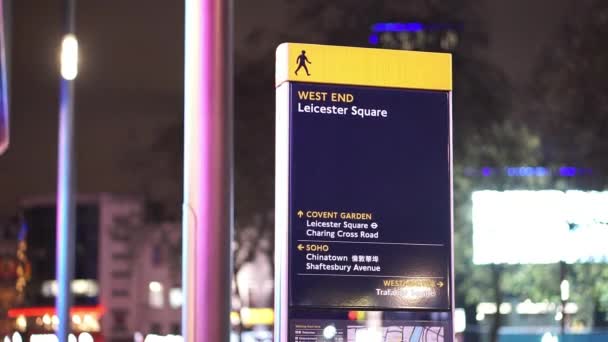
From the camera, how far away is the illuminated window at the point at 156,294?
5566 inches

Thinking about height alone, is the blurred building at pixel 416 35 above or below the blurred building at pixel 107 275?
above

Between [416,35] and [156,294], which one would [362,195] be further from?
[156,294]

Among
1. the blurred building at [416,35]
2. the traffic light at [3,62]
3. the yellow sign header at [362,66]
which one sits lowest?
the yellow sign header at [362,66]

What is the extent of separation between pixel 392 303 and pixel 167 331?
13139 centimetres

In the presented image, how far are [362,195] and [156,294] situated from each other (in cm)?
13586

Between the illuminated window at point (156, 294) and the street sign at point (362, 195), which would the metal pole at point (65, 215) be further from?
the illuminated window at point (156, 294)

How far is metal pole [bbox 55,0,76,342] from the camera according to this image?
1686cm

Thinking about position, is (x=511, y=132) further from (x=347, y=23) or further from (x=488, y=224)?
(x=347, y=23)

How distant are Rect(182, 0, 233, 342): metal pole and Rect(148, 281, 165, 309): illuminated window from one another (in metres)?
134

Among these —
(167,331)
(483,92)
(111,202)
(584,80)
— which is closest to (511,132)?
(483,92)

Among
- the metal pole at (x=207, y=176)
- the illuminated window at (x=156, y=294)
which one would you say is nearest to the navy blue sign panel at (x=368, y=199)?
the metal pole at (x=207, y=176)

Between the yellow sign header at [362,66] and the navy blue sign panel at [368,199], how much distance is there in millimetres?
64

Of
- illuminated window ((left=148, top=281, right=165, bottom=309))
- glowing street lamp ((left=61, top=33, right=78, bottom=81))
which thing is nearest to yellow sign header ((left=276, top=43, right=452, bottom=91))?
glowing street lamp ((left=61, top=33, right=78, bottom=81))

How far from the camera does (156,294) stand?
14238cm
